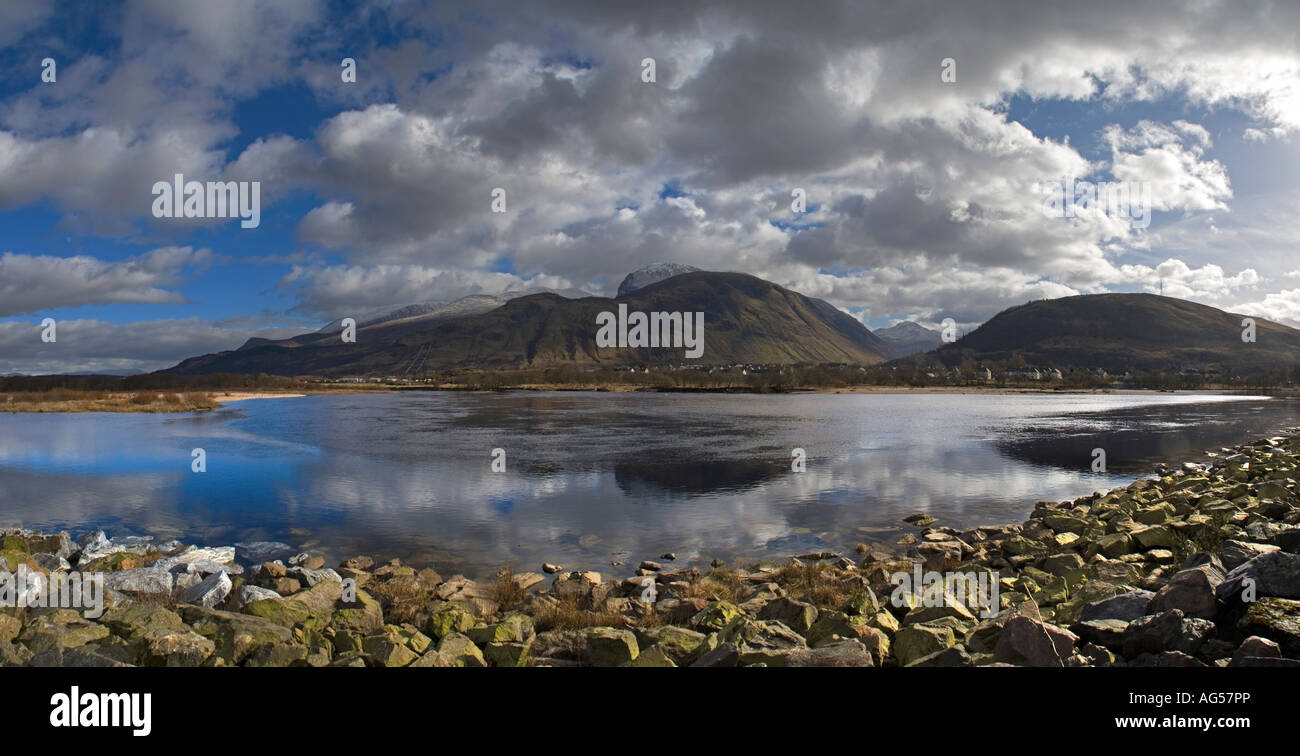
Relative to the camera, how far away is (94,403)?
89500mm

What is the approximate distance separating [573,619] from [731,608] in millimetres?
2642

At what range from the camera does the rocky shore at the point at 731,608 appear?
7930mm

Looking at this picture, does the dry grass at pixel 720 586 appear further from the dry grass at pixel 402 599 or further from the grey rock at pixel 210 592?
the grey rock at pixel 210 592

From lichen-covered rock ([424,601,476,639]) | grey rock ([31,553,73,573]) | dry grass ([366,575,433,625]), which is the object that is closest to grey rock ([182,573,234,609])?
dry grass ([366,575,433,625])

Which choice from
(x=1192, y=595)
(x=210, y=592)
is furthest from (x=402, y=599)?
(x=1192, y=595)

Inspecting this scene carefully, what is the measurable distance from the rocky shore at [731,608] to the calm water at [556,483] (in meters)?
2.64

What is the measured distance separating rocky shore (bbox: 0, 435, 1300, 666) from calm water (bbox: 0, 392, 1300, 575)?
264 cm

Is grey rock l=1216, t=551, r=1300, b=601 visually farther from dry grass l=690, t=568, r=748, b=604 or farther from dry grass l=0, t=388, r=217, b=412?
dry grass l=0, t=388, r=217, b=412

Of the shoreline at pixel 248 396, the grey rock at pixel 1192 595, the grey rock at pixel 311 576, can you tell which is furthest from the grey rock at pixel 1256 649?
the shoreline at pixel 248 396

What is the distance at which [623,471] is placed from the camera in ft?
111

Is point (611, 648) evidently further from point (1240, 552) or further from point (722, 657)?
point (1240, 552)

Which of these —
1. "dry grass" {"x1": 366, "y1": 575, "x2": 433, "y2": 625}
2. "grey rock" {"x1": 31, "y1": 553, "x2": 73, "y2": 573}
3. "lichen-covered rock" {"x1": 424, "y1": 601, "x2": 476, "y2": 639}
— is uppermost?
"lichen-covered rock" {"x1": 424, "y1": 601, "x2": 476, "y2": 639}

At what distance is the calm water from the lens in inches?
810
